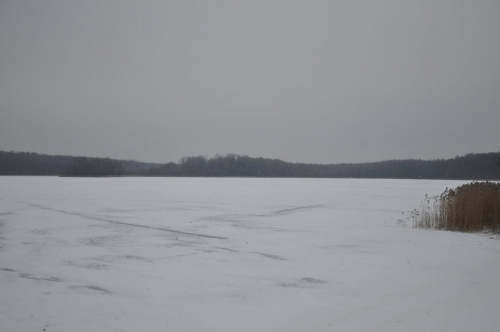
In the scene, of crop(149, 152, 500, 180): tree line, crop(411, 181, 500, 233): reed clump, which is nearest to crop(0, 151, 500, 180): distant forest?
crop(149, 152, 500, 180): tree line

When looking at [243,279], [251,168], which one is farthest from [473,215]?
[251,168]

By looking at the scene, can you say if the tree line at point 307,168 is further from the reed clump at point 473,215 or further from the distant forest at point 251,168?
the reed clump at point 473,215

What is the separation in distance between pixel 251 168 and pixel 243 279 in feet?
340

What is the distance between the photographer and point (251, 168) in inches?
4299

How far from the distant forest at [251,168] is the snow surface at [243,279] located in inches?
3122

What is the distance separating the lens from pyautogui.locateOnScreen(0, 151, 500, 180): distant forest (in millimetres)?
84812

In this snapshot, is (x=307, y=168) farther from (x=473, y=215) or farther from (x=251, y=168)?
(x=473, y=215)

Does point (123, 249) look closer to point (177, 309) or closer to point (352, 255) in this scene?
point (177, 309)

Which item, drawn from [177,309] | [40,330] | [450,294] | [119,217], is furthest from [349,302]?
[119,217]

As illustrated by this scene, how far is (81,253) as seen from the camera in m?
6.95

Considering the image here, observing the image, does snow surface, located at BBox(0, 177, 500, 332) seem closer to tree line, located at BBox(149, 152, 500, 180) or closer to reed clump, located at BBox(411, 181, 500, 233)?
reed clump, located at BBox(411, 181, 500, 233)

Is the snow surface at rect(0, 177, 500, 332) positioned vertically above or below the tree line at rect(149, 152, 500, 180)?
below

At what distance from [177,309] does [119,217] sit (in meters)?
8.98

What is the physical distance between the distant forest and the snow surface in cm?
7931
